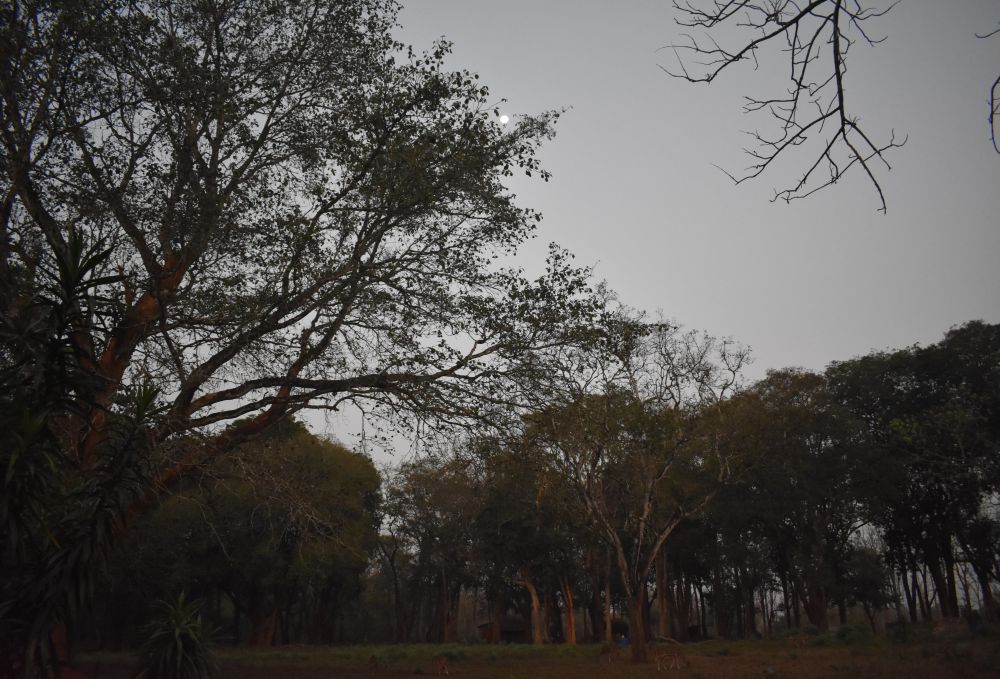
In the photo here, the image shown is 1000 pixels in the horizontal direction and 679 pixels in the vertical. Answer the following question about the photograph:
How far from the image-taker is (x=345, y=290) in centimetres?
1038

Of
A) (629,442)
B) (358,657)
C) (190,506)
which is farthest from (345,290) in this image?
(190,506)

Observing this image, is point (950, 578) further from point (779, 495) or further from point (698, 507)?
point (698, 507)

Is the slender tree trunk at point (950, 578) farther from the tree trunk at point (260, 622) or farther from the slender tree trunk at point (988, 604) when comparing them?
the tree trunk at point (260, 622)

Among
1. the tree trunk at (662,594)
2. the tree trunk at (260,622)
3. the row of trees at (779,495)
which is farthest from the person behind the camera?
the tree trunk at (260,622)

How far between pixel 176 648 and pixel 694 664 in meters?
12.8

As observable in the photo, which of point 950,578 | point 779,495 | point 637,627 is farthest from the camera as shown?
point 950,578

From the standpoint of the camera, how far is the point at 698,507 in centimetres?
1830

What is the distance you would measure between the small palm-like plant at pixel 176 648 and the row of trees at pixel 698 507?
690 centimetres

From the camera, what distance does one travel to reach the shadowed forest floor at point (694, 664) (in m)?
13.7

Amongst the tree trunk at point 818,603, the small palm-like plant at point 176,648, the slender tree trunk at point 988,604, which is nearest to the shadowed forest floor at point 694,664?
the small palm-like plant at point 176,648

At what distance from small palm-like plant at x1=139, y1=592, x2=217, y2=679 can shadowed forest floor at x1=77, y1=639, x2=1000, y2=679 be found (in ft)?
19.6

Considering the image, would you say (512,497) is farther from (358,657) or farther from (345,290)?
(345,290)

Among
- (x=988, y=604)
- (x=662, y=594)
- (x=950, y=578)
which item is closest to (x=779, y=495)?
(x=662, y=594)

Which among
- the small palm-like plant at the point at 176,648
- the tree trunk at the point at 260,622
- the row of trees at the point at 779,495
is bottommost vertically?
the tree trunk at the point at 260,622
